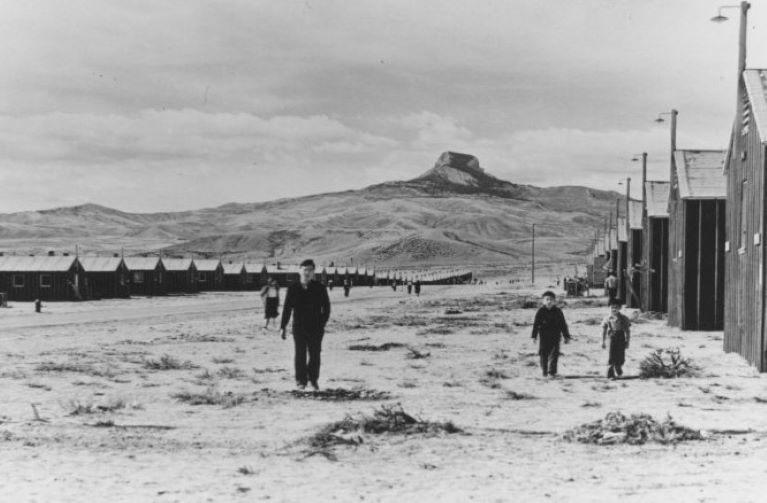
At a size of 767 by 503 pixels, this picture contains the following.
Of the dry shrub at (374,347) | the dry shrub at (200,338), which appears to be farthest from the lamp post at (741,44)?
the dry shrub at (200,338)

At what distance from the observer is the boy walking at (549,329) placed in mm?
16359

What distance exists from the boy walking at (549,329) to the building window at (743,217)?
587cm

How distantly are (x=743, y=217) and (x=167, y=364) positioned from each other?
1298cm

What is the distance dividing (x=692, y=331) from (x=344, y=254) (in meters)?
164

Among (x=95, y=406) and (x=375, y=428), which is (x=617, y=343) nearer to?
(x=375, y=428)

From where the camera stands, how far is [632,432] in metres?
10.2

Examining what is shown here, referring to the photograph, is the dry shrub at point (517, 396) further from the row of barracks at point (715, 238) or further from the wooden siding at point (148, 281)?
the wooden siding at point (148, 281)

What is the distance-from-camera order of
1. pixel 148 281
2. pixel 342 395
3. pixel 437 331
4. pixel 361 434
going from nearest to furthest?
pixel 361 434, pixel 342 395, pixel 437 331, pixel 148 281

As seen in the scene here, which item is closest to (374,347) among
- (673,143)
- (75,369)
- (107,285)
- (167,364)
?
(167,364)

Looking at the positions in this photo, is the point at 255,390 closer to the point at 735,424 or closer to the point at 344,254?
the point at 735,424

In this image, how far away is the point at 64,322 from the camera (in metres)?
35.8

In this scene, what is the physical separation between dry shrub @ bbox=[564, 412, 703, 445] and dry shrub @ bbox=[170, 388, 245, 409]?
16.4 ft

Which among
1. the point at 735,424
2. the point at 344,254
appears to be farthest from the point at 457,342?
the point at 344,254

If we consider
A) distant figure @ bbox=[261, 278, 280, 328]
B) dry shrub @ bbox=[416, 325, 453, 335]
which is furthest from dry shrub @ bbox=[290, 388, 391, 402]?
distant figure @ bbox=[261, 278, 280, 328]
